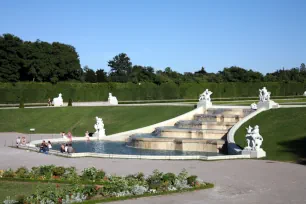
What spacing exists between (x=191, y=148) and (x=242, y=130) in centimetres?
441

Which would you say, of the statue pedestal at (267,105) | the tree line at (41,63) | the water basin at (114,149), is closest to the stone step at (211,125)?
the statue pedestal at (267,105)

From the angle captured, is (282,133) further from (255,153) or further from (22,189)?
(22,189)

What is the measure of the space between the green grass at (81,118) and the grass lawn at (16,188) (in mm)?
24116

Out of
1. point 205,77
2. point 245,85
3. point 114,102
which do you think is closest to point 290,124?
point 114,102

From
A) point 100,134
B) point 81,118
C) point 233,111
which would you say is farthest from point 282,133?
point 81,118

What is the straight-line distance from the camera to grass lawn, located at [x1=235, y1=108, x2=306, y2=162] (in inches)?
1055

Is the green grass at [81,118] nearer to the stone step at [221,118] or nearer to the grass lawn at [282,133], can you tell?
the stone step at [221,118]

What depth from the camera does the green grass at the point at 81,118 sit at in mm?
45875

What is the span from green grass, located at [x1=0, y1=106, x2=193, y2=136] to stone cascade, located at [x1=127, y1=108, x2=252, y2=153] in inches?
204

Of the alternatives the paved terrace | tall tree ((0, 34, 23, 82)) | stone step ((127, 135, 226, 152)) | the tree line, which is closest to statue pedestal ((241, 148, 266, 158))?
the paved terrace

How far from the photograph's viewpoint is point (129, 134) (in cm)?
4094

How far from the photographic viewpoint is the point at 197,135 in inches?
1431

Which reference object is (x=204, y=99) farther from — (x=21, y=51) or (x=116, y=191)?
(x=21, y=51)

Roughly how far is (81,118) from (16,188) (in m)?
30.9
